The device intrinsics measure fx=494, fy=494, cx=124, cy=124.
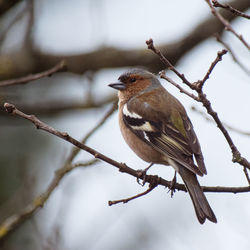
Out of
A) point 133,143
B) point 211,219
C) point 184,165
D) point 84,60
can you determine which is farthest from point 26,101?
point 211,219

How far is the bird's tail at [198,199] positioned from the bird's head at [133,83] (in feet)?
6.12

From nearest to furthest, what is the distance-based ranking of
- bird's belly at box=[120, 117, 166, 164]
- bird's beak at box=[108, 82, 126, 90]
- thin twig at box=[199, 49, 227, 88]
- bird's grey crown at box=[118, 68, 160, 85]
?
thin twig at box=[199, 49, 227, 88] < bird's belly at box=[120, 117, 166, 164] < bird's beak at box=[108, 82, 126, 90] < bird's grey crown at box=[118, 68, 160, 85]

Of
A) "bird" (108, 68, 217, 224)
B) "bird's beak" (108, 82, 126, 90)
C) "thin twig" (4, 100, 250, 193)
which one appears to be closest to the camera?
"thin twig" (4, 100, 250, 193)

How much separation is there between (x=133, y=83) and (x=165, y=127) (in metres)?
1.28

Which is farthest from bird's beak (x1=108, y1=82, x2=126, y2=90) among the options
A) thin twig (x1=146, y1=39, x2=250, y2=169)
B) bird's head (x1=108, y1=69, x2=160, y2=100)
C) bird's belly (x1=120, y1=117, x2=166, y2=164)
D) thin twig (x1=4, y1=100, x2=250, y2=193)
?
thin twig (x1=146, y1=39, x2=250, y2=169)

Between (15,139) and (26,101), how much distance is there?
155 cm

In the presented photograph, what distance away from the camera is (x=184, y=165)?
14.9 ft

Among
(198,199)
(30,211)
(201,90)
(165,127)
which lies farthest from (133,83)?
(201,90)

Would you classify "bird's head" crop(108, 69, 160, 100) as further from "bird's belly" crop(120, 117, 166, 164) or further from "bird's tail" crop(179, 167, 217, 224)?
"bird's tail" crop(179, 167, 217, 224)

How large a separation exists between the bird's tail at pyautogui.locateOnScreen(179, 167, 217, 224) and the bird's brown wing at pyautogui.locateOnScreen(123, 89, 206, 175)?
8 cm

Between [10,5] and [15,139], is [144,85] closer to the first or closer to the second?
[10,5]

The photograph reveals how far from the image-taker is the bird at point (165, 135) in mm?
4434

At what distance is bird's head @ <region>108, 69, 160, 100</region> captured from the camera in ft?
20.0

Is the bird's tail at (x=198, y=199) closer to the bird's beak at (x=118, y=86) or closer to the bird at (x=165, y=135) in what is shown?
the bird at (x=165, y=135)
